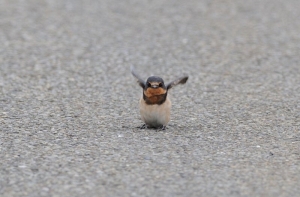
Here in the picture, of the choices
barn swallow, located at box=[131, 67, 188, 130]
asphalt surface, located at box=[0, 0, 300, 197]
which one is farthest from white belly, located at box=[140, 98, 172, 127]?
asphalt surface, located at box=[0, 0, 300, 197]

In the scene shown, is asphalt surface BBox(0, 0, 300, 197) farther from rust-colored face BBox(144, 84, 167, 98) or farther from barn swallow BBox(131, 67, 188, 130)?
rust-colored face BBox(144, 84, 167, 98)

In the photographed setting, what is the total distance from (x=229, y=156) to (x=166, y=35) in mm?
6032

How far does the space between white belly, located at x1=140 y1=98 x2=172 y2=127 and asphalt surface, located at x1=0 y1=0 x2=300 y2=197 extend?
12 centimetres

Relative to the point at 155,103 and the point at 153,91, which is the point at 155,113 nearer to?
the point at 155,103

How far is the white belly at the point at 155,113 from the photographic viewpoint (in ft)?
24.1

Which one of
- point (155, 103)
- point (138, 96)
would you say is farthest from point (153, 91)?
point (138, 96)

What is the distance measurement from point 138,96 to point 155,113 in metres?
1.98

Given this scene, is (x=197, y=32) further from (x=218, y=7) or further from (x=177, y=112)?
(x=177, y=112)

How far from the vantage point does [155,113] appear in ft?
24.1

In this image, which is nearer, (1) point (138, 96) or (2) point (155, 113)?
(2) point (155, 113)

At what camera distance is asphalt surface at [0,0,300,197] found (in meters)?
6.12

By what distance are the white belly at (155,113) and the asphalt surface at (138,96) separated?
→ 0.40 ft

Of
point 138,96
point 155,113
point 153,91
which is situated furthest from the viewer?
point 138,96

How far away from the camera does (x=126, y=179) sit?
6.04m
